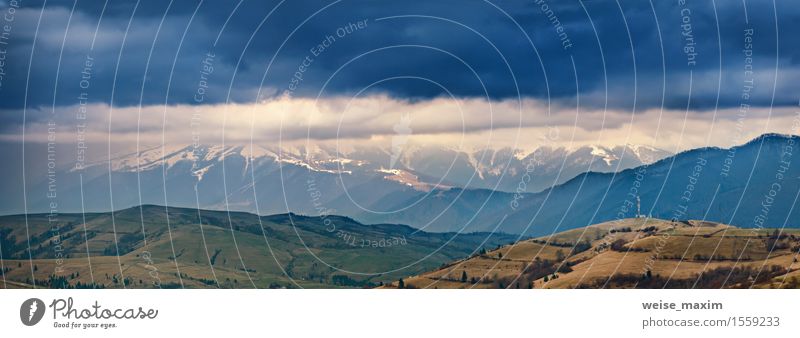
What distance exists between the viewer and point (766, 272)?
183 meters
